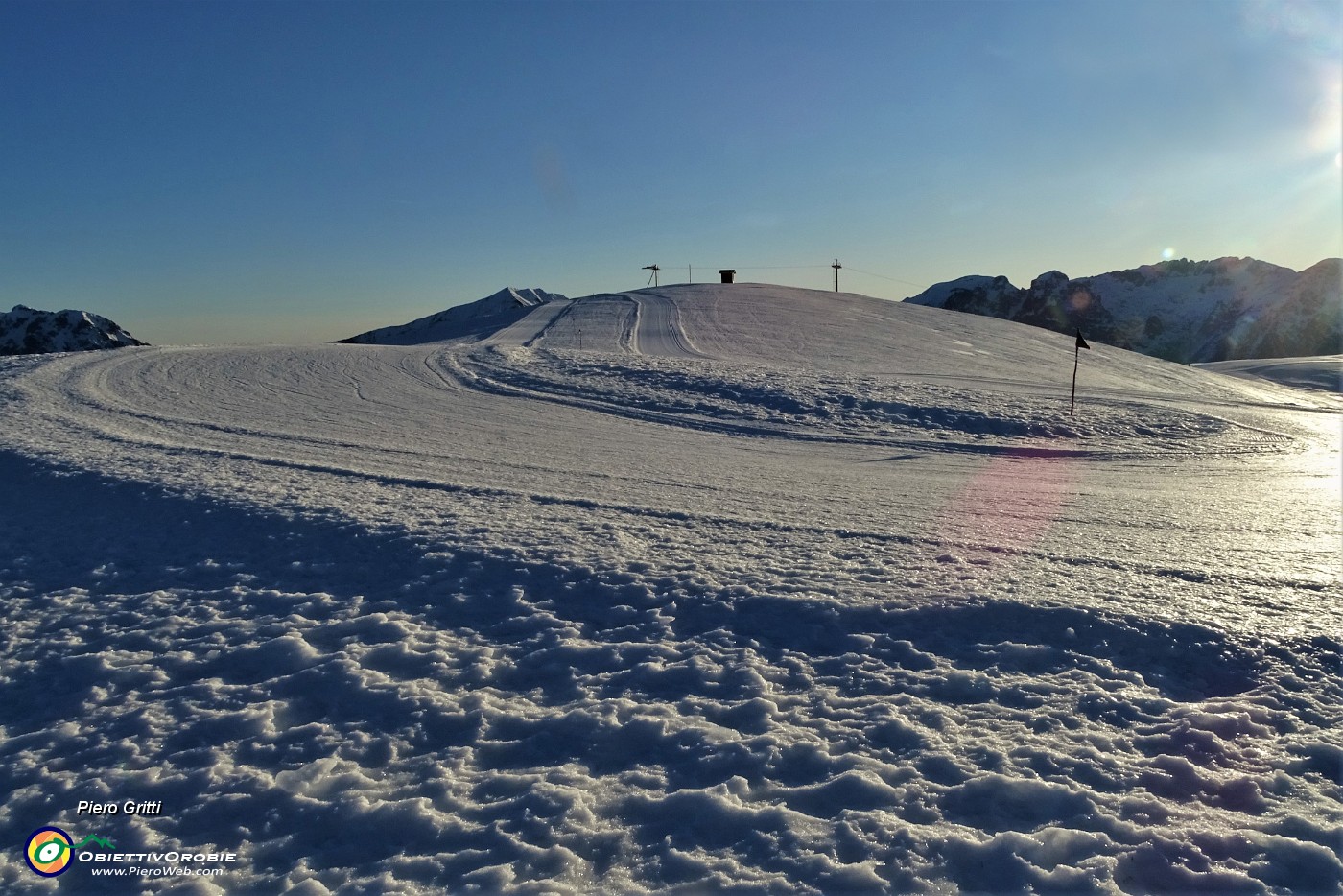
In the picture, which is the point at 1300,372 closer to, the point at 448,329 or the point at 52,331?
the point at 448,329

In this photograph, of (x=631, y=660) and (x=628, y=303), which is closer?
(x=631, y=660)

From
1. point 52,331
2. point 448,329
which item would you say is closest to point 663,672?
→ point 448,329

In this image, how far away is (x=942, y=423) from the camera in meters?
16.6

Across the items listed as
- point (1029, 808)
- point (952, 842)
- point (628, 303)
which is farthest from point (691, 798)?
point (628, 303)

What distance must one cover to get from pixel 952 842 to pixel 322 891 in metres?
2.63

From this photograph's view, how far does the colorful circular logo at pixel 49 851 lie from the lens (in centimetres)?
340

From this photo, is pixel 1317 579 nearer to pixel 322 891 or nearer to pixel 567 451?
pixel 322 891

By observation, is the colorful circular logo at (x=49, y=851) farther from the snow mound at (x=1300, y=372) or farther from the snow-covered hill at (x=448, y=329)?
the snow mound at (x=1300, y=372)

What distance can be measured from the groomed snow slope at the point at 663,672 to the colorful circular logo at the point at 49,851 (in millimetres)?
71

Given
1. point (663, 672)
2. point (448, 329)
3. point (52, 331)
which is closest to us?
point (663, 672)

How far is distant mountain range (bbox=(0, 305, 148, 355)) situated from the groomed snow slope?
493 ft

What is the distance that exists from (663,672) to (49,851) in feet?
10.0

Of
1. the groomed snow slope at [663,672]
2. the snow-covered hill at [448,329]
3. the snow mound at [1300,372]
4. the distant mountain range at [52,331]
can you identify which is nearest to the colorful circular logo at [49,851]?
the groomed snow slope at [663,672]

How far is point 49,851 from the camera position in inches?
137
